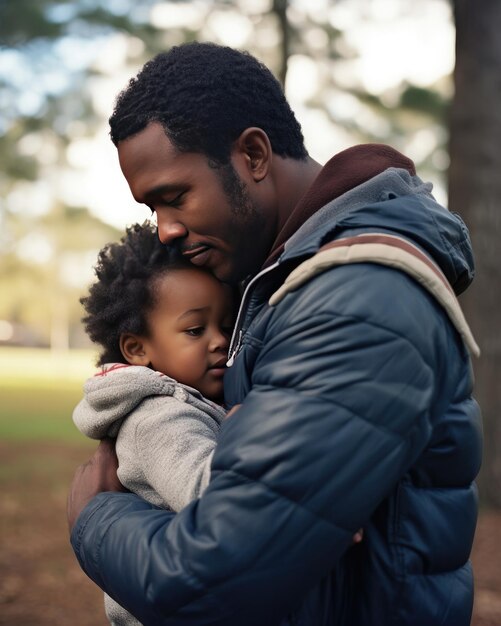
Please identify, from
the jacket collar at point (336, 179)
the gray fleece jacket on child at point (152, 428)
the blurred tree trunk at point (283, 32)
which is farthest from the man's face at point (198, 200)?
the blurred tree trunk at point (283, 32)

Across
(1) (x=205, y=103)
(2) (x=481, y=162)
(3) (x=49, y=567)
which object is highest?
(1) (x=205, y=103)

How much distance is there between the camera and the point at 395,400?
1613 mm

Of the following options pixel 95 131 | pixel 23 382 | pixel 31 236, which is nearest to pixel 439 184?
pixel 95 131

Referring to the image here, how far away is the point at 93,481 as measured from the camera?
7.40ft

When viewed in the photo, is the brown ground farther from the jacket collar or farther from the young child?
the jacket collar

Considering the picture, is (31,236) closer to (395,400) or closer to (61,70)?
(61,70)

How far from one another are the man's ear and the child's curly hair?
444mm

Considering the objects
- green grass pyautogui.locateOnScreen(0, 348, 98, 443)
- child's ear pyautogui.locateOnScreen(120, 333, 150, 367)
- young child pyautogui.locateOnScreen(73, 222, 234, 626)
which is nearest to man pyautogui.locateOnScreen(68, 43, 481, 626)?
young child pyautogui.locateOnScreen(73, 222, 234, 626)

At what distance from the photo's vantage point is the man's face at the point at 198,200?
2254 mm

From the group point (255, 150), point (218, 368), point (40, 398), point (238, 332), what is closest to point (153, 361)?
point (218, 368)

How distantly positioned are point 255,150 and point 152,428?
0.85m

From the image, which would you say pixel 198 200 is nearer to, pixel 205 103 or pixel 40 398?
pixel 205 103

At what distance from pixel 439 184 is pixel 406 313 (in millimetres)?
12175

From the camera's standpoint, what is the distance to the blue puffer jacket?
1594mm
